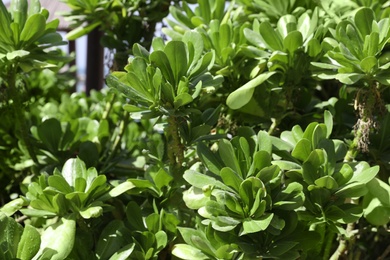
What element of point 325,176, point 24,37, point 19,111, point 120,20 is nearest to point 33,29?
point 24,37

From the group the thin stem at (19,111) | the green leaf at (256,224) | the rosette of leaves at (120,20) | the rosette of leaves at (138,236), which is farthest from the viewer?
the rosette of leaves at (120,20)

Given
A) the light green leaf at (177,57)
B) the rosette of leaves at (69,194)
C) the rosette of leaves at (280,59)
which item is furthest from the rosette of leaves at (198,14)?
the rosette of leaves at (69,194)

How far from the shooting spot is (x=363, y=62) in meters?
0.80

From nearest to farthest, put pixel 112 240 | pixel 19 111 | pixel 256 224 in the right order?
pixel 256 224 → pixel 112 240 → pixel 19 111

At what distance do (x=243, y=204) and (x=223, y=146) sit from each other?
0.29ft

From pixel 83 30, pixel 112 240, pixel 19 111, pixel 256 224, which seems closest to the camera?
pixel 256 224

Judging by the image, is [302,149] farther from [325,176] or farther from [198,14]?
[198,14]

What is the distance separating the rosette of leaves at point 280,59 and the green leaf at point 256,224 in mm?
221

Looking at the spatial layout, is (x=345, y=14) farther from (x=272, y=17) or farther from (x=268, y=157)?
(x=268, y=157)

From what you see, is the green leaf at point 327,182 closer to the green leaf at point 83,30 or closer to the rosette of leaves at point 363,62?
the rosette of leaves at point 363,62

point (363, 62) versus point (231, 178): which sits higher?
point (363, 62)

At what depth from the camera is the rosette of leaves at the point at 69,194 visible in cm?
81

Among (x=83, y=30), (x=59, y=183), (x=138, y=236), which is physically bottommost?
(x=138, y=236)

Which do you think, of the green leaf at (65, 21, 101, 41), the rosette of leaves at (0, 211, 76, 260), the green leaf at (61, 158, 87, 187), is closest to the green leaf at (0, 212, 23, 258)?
the rosette of leaves at (0, 211, 76, 260)
